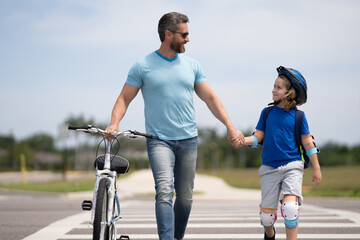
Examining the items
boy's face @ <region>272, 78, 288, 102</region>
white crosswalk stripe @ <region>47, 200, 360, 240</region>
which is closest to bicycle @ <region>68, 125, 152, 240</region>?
boy's face @ <region>272, 78, 288, 102</region>

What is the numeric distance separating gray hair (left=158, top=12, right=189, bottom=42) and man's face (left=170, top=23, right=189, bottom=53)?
0.13 feet

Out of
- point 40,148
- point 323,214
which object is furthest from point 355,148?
point 323,214

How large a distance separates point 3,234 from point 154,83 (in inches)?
142

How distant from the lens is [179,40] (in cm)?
496

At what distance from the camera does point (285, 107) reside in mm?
4738

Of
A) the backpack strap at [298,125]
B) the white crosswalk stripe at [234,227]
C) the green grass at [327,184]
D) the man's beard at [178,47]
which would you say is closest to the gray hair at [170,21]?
the man's beard at [178,47]

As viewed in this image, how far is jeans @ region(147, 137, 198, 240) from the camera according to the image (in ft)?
15.4

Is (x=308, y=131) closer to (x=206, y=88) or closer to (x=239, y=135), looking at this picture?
(x=239, y=135)

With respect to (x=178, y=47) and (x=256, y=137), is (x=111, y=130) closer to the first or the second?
(x=178, y=47)

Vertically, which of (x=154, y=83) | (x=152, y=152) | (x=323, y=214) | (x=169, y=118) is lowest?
(x=323, y=214)

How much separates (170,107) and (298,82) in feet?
3.93

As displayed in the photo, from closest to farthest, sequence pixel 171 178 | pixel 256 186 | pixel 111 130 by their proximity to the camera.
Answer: pixel 111 130 → pixel 171 178 → pixel 256 186

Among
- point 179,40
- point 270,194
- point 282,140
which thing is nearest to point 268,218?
point 270,194

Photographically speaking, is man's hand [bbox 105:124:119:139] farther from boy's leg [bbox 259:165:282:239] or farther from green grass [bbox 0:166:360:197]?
green grass [bbox 0:166:360:197]
